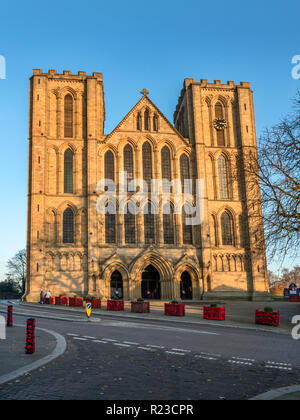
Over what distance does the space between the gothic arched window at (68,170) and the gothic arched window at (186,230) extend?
1207 centimetres

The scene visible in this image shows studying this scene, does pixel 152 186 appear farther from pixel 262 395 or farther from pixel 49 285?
pixel 262 395

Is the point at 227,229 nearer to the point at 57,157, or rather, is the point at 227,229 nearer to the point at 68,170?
the point at 68,170

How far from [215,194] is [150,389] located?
1493 inches

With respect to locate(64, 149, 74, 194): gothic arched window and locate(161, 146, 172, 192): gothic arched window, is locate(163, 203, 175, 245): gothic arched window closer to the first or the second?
locate(161, 146, 172, 192): gothic arched window

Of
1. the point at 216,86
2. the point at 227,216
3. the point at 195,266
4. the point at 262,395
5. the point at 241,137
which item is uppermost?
the point at 216,86

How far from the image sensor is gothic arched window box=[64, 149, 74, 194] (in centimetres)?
4184

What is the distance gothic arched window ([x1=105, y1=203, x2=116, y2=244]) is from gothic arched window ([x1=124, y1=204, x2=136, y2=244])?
1.22 metres

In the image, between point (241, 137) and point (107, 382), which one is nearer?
point (107, 382)

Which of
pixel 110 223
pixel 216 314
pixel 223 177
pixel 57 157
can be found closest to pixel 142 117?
pixel 57 157

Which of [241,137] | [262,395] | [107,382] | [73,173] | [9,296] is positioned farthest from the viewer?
[9,296]

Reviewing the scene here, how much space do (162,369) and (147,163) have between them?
1408 inches

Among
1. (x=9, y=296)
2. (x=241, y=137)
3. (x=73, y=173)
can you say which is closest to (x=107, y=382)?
(x=73, y=173)

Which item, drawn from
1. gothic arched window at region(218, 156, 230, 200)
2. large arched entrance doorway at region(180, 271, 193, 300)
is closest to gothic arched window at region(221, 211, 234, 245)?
gothic arched window at region(218, 156, 230, 200)

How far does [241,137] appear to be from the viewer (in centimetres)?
4531
